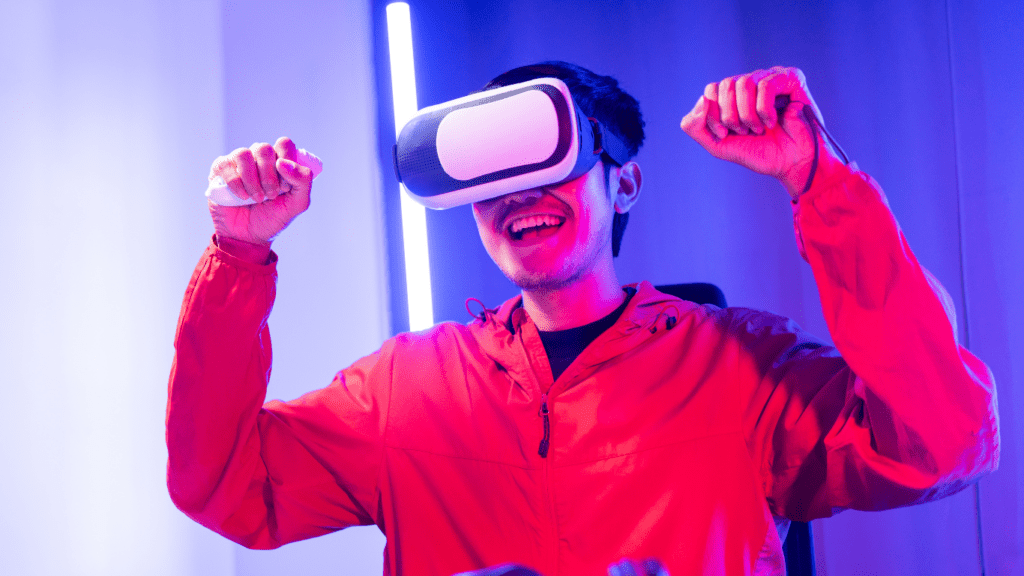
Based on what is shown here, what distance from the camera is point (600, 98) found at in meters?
1.02

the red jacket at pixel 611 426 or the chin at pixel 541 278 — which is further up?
the chin at pixel 541 278

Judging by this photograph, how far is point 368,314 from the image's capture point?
1851 mm

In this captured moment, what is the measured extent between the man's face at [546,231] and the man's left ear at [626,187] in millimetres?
124

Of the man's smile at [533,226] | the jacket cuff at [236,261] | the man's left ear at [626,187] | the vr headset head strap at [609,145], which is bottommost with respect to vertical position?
the jacket cuff at [236,261]

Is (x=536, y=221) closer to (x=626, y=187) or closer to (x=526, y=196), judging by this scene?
(x=526, y=196)

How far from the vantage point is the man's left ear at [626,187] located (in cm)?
106

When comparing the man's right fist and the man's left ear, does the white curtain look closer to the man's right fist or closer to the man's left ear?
the man's right fist

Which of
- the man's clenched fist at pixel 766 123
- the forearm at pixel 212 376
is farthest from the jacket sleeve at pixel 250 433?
the man's clenched fist at pixel 766 123

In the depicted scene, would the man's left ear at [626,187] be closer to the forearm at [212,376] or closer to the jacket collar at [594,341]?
the jacket collar at [594,341]

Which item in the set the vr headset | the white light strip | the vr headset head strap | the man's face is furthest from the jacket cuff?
the white light strip

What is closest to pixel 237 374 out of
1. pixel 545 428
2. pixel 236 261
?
pixel 236 261

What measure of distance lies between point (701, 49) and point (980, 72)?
598 millimetres

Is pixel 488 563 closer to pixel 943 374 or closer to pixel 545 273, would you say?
pixel 545 273

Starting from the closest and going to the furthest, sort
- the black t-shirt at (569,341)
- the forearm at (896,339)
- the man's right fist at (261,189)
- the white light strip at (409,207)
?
the forearm at (896,339) → the man's right fist at (261,189) → the black t-shirt at (569,341) → the white light strip at (409,207)
